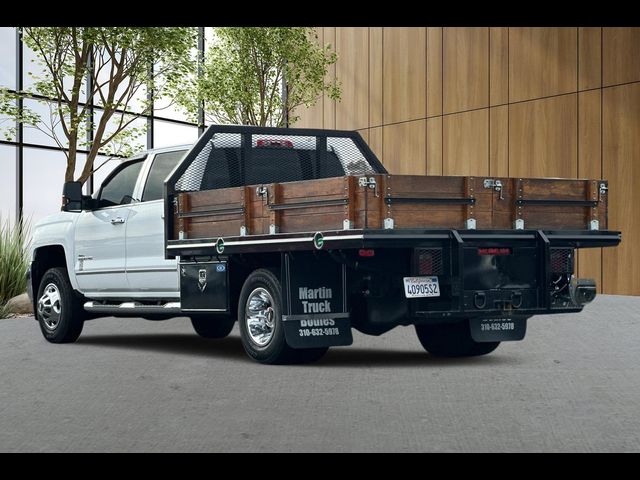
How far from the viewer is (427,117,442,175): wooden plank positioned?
96.6 feet

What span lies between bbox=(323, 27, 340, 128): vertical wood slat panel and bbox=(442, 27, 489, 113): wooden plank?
5.25 meters

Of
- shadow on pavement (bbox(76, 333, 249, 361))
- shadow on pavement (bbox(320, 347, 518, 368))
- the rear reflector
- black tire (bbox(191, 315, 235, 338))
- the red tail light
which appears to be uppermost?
the red tail light

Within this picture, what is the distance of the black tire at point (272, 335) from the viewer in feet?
35.7

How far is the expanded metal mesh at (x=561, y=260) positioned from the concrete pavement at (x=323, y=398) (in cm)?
94

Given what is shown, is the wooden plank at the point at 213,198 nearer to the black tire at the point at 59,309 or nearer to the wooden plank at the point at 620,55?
the black tire at the point at 59,309

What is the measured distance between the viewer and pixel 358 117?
32688 millimetres

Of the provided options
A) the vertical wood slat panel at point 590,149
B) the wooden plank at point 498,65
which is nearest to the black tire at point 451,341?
the vertical wood slat panel at point 590,149

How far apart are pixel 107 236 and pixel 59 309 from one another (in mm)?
1195

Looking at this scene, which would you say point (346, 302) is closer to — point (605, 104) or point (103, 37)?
point (103, 37)

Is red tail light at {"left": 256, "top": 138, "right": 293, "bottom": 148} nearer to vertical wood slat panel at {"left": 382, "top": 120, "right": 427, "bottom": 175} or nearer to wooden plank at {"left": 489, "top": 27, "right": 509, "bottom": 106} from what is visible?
wooden plank at {"left": 489, "top": 27, "right": 509, "bottom": 106}

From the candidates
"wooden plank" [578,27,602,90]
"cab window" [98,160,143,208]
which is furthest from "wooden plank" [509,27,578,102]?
"cab window" [98,160,143,208]

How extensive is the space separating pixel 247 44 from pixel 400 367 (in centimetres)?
2129

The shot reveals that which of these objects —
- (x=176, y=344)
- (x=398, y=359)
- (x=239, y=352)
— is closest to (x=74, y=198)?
(x=176, y=344)
